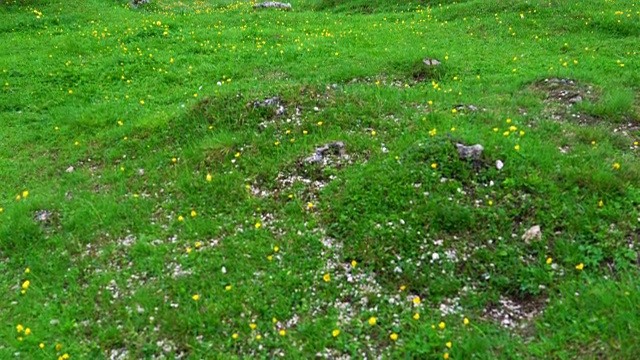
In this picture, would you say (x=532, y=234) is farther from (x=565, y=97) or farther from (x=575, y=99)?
(x=565, y=97)

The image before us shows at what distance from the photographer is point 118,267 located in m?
7.03

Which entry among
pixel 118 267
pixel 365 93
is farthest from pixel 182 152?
pixel 365 93

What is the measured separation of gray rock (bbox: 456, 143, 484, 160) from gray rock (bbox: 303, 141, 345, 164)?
1941 millimetres

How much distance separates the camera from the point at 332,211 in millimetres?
7367

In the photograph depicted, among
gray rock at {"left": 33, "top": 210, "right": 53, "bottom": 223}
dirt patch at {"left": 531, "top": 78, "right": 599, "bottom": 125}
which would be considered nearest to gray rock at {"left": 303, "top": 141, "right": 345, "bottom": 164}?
dirt patch at {"left": 531, "top": 78, "right": 599, "bottom": 125}

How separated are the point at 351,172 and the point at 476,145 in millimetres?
1883

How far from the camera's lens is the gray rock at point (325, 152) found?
8.52 m

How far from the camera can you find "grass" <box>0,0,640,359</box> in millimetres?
5672

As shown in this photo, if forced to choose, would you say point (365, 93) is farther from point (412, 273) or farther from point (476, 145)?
point (412, 273)

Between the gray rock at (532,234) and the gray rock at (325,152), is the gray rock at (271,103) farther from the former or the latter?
the gray rock at (532,234)

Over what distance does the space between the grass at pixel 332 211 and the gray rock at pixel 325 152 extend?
0.11 m

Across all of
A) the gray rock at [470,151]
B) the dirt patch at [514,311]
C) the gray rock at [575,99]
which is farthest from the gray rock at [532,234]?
the gray rock at [575,99]

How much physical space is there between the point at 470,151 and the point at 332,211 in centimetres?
219

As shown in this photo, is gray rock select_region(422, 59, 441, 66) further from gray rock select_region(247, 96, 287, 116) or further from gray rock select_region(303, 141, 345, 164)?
gray rock select_region(303, 141, 345, 164)
